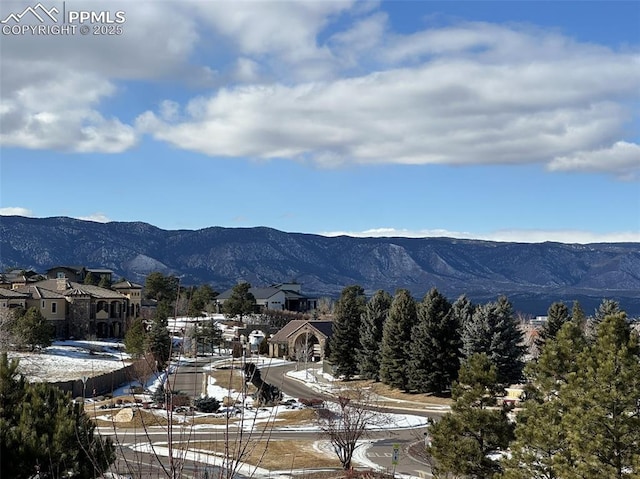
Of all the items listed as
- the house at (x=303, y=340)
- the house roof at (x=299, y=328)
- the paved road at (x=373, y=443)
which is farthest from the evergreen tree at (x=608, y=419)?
the house at (x=303, y=340)

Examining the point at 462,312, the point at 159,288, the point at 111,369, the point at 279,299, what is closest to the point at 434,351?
the point at 462,312

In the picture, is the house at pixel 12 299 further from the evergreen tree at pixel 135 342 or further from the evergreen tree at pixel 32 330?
the evergreen tree at pixel 135 342

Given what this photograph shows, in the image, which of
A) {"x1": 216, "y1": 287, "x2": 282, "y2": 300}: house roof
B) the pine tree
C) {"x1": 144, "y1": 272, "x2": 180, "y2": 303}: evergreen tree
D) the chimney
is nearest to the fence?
the chimney

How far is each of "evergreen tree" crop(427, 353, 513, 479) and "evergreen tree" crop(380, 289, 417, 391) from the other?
34.0 metres

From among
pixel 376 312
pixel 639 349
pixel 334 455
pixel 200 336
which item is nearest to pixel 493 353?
pixel 376 312

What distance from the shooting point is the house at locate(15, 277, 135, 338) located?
71062 mm

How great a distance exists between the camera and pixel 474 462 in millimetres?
22438

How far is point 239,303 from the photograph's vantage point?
359ft

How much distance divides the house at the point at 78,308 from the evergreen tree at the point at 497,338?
129 feet

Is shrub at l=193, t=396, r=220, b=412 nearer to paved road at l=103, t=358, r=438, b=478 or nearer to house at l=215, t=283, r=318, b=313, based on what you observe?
paved road at l=103, t=358, r=438, b=478

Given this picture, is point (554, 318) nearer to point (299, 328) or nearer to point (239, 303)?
point (299, 328)

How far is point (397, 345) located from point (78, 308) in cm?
3491

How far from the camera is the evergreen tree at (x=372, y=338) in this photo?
206ft

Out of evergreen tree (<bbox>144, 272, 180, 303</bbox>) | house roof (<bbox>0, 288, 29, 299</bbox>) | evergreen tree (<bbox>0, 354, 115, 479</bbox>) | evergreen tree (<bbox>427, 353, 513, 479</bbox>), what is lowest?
evergreen tree (<bbox>427, 353, 513, 479</bbox>)
